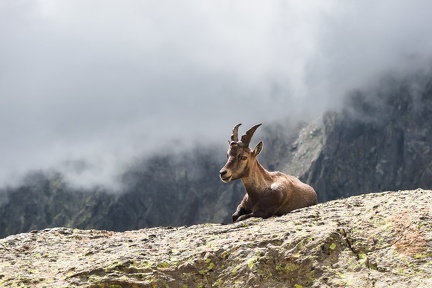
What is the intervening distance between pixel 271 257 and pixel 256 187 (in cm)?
812

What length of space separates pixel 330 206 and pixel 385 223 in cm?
283

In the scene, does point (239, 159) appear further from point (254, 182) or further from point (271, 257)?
point (271, 257)

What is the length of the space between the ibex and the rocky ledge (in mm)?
5502

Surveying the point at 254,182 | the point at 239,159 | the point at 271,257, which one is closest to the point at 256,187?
the point at 254,182

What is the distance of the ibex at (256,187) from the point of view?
57.5 ft

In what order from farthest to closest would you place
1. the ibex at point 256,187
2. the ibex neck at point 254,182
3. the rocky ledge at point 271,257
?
1. the ibex neck at point 254,182
2. the ibex at point 256,187
3. the rocky ledge at point 271,257

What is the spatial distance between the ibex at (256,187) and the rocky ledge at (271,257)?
5.50 meters

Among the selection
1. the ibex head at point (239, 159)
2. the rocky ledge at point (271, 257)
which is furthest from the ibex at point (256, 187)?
the rocky ledge at point (271, 257)

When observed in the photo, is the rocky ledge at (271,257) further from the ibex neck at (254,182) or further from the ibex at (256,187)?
the ibex neck at (254,182)

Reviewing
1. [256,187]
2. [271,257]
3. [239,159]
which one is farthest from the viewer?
[256,187]

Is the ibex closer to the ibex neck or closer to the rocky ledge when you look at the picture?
the ibex neck

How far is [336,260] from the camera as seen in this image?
9836 mm

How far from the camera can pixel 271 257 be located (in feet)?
33.3

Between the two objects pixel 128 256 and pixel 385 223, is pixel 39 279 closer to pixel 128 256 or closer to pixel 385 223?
pixel 128 256
